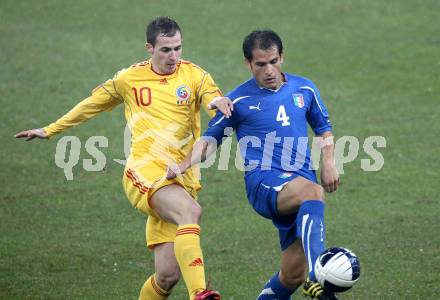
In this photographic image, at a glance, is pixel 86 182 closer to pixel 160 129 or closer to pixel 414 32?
pixel 160 129

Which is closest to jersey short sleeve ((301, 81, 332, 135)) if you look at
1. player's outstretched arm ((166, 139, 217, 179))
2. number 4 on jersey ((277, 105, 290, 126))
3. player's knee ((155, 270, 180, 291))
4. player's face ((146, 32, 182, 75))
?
number 4 on jersey ((277, 105, 290, 126))

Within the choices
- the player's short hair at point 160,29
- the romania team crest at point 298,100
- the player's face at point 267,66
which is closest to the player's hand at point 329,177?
the romania team crest at point 298,100

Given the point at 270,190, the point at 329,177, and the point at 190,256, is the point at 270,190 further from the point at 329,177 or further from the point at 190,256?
the point at 190,256

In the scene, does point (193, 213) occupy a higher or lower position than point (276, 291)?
higher

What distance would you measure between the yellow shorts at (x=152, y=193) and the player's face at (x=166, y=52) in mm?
1003

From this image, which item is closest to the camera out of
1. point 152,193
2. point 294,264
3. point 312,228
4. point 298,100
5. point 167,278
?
point 312,228

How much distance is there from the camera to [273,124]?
8.41 meters

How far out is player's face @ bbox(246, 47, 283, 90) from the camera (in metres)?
8.38

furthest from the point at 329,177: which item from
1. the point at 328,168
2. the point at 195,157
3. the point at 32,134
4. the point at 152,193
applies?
the point at 32,134

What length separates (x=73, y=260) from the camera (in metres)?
11.3

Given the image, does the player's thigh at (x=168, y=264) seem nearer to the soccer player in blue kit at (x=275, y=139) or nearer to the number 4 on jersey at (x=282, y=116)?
the soccer player in blue kit at (x=275, y=139)

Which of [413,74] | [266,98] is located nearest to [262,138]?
[266,98]

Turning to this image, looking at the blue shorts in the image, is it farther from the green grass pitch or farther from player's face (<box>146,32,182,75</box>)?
the green grass pitch

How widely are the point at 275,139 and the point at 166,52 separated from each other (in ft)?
4.67
